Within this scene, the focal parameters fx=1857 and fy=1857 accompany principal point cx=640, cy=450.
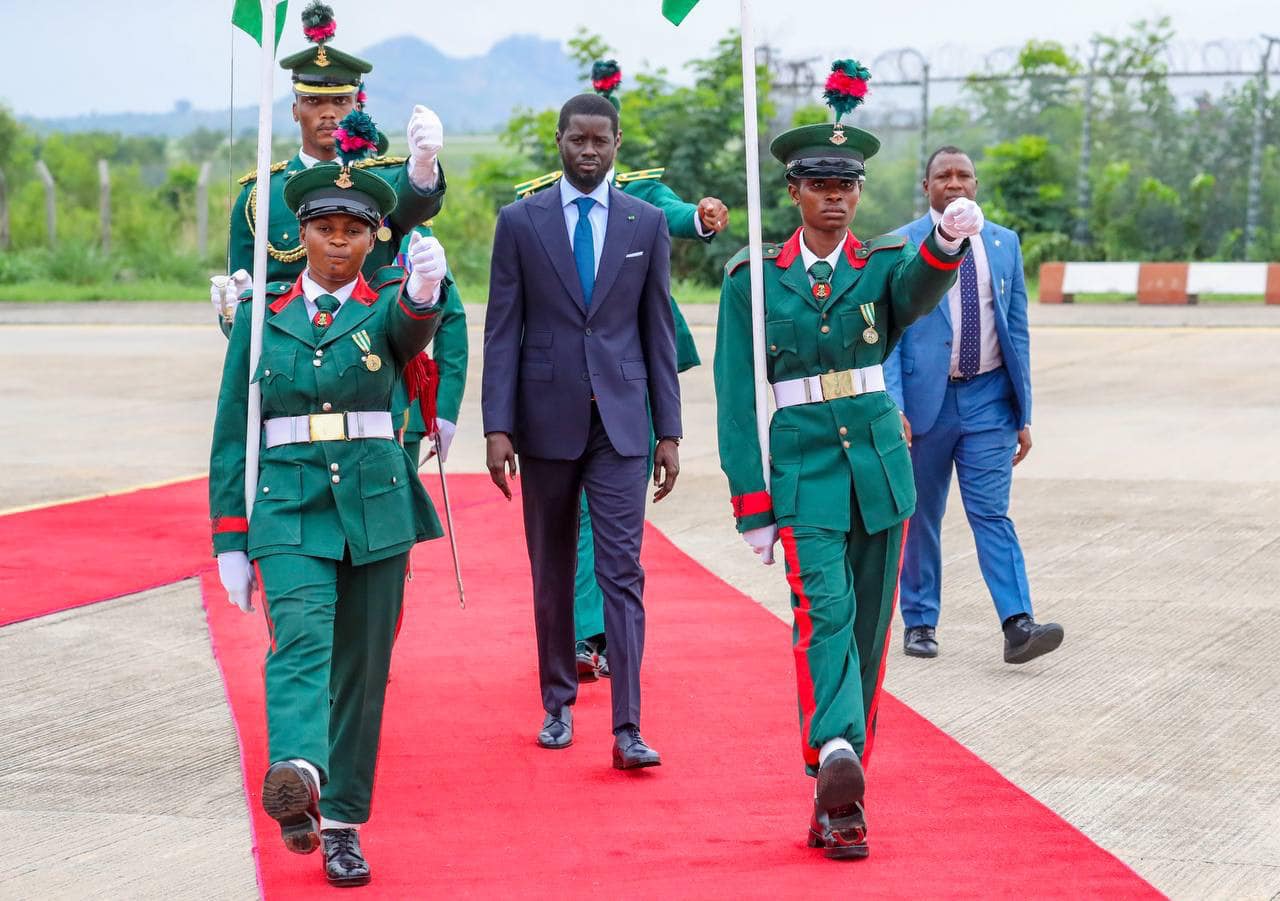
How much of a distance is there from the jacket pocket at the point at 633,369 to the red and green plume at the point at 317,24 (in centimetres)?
161

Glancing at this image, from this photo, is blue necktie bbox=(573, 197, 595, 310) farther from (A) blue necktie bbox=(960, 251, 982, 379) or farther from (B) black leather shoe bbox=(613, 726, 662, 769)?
(A) blue necktie bbox=(960, 251, 982, 379)

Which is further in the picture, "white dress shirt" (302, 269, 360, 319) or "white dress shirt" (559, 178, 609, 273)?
"white dress shirt" (559, 178, 609, 273)

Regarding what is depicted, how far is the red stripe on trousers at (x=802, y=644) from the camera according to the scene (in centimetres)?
496

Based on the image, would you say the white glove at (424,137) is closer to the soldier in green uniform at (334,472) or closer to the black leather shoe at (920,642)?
the soldier in green uniform at (334,472)

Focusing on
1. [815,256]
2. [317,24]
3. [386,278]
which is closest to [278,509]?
[386,278]

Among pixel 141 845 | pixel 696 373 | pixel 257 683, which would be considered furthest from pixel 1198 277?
pixel 141 845

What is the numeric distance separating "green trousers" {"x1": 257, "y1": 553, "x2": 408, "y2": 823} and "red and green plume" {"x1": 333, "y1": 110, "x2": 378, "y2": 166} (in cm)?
108

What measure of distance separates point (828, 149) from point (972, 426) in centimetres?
231

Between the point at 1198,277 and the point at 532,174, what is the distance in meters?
11.1

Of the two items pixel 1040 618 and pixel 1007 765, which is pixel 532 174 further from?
pixel 1007 765

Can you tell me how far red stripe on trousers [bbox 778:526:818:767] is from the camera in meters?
4.96

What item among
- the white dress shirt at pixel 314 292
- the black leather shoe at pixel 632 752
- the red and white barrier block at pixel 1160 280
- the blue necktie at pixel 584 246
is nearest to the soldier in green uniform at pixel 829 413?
the black leather shoe at pixel 632 752

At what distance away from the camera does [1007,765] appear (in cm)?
566

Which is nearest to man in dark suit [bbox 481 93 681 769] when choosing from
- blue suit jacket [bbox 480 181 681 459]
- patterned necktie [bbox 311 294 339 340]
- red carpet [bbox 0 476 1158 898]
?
blue suit jacket [bbox 480 181 681 459]
